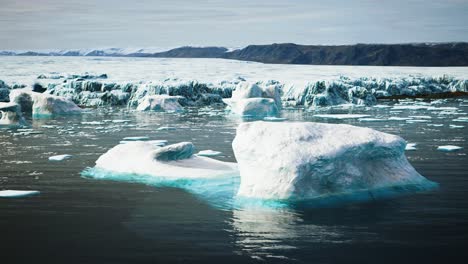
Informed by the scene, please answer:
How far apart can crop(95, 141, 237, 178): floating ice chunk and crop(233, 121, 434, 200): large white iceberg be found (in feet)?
6.65

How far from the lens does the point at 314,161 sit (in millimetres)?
8445

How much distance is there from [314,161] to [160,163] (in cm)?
430

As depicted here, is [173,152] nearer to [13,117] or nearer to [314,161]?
[314,161]

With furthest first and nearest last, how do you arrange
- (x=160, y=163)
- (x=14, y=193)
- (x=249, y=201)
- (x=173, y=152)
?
(x=173, y=152), (x=160, y=163), (x=14, y=193), (x=249, y=201)

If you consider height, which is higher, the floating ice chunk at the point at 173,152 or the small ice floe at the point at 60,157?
the floating ice chunk at the point at 173,152

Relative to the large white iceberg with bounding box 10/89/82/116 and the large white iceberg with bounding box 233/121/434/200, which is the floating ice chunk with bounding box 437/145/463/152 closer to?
the large white iceberg with bounding box 233/121/434/200

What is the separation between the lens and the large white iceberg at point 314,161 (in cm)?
851

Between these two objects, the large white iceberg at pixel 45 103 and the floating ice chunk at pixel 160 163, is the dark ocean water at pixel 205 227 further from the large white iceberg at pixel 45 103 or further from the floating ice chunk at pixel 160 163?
the large white iceberg at pixel 45 103

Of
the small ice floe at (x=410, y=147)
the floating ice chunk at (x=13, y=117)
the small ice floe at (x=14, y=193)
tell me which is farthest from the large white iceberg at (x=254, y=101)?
the small ice floe at (x=14, y=193)

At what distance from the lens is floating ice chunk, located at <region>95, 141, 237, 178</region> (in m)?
11.1

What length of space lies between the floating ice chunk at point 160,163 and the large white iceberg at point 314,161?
2.03 m

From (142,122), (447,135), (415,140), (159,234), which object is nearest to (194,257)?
(159,234)

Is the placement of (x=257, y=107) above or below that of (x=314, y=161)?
below

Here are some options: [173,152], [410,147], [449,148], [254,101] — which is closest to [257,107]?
[254,101]
